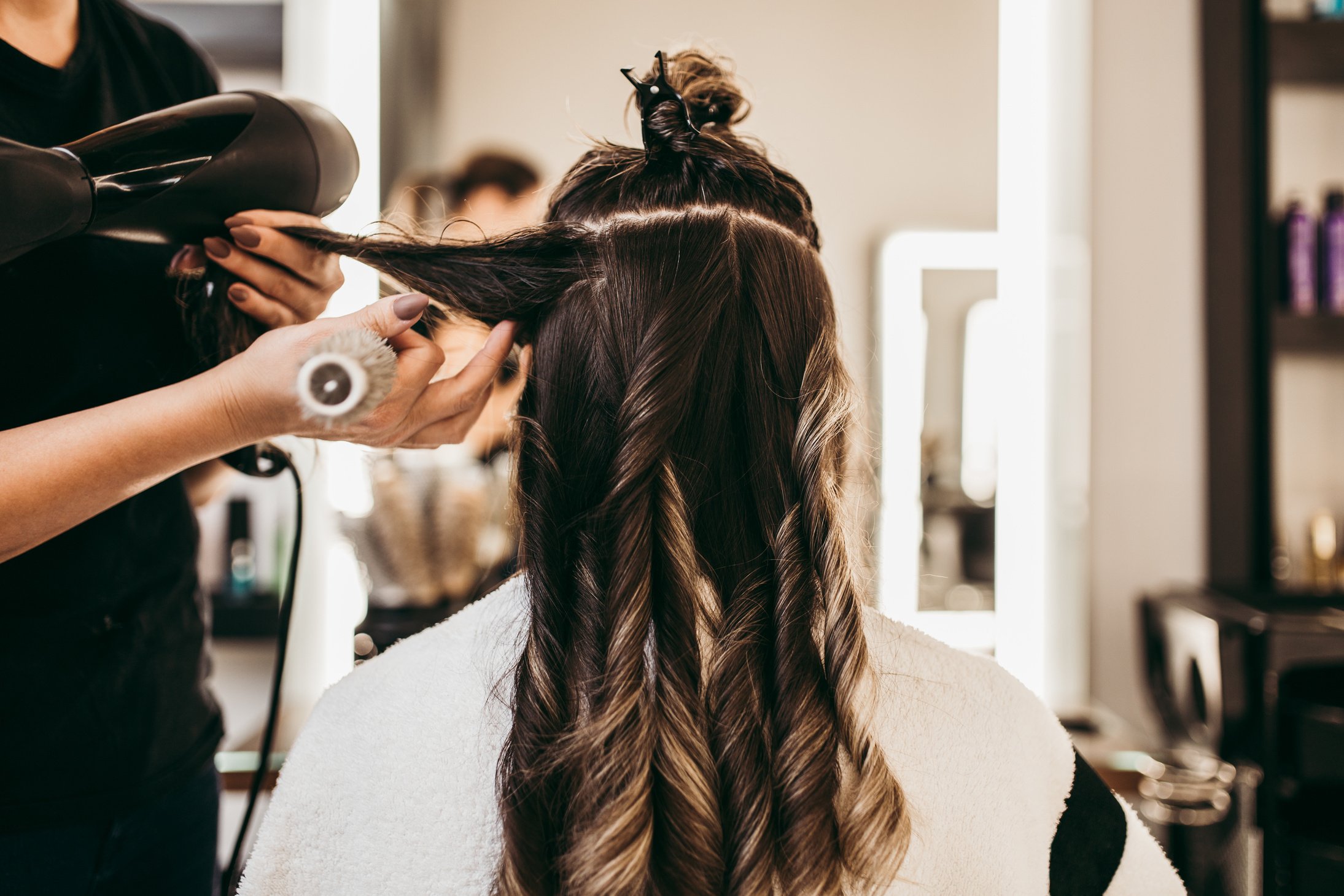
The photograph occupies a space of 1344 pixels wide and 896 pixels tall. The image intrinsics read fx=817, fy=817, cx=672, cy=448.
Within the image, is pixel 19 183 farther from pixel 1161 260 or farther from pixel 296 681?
pixel 1161 260

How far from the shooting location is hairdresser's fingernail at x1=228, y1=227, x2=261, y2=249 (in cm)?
62

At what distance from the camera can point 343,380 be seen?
18.1 inches

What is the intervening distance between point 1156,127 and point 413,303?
1823 millimetres

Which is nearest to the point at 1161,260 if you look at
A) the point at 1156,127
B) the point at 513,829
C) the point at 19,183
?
the point at 1156,127

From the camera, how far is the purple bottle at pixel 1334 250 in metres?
1.70

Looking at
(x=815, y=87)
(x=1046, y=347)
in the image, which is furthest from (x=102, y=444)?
(x=1046, y=347)

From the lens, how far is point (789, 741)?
537mm

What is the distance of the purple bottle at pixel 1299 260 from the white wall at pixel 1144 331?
0.16m

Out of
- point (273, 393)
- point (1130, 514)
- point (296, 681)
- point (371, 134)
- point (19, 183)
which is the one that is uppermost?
point (371, 134)

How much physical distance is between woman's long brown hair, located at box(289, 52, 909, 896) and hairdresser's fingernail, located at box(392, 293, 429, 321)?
0.06 m

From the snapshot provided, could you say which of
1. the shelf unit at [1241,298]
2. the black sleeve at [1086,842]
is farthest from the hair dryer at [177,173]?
the shelf unit at [1241,298]

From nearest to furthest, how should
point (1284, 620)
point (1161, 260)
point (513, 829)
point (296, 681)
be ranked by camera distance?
point (513, 829)
point (1284, 620)
point (296, 681)
point (1161, 260)

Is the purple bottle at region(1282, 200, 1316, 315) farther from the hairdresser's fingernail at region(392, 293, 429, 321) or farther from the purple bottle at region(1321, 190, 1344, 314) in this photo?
the hairdresser's fingernail at region(392, 293, 429, 321)

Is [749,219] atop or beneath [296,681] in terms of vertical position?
atop
